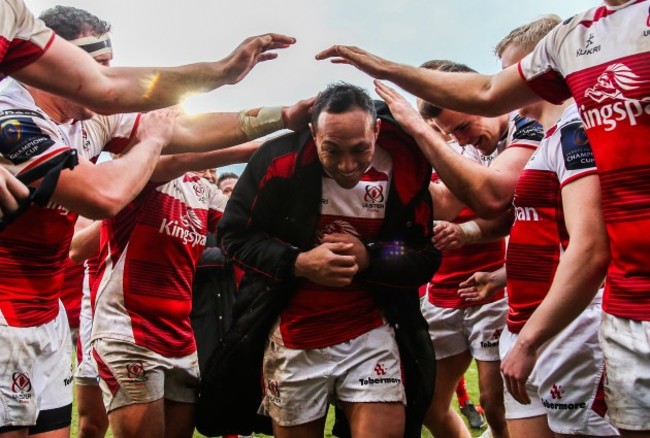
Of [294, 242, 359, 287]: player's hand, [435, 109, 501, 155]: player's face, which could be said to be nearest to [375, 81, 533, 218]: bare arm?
[294, 242, 359, 287]: player's hand

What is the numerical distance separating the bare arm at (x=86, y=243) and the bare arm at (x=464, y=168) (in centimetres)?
239

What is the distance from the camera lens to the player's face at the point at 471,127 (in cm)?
402

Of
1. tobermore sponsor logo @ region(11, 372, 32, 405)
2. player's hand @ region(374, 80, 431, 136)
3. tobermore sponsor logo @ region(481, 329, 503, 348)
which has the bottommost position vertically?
tobermore sponsor logo @ region(481, 329, 503, 348)

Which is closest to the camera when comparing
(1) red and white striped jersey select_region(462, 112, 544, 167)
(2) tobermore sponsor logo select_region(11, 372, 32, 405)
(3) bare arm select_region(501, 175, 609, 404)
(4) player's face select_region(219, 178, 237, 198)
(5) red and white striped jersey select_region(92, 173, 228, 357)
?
(3) bare arm select_region(501, 175, 609, 404)

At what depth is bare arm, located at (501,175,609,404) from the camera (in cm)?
215

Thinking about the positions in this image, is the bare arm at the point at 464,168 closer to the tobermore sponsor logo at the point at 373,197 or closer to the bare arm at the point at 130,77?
the tobermore sponsor logo at the point at 373,197

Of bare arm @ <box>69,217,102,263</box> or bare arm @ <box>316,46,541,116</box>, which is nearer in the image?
bare arm @ <box>316,46,541,116</box>

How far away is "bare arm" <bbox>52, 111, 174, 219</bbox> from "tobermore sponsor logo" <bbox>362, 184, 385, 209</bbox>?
107 cm

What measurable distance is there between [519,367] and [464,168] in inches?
45.0

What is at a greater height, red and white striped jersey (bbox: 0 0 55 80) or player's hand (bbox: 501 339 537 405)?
red and white striped jersey (bbox: 0 0 55 80)

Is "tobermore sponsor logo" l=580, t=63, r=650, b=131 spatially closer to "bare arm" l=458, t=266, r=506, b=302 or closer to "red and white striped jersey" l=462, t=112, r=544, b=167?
"red and white striped jersey" l=462, t=112, r=544, b=167

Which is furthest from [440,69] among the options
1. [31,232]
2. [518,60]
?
[31,232]

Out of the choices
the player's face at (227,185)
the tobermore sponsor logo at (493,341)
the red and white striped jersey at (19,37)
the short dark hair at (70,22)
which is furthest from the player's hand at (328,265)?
the player's face at (227,185)

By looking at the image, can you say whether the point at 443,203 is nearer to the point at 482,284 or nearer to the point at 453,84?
the point at 482,284
